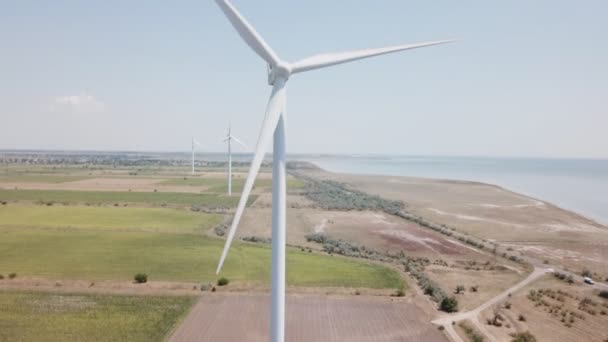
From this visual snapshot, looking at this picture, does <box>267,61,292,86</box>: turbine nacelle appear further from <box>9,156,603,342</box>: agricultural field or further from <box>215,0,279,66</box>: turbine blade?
<box>9,156,603,342</box>: agricultural field

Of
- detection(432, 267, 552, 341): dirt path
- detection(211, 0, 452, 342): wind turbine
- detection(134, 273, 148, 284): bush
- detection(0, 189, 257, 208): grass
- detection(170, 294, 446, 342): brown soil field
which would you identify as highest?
detection(211, 0, 452, 342): wind turbine

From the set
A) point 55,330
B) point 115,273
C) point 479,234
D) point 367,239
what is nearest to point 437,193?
point 479,234

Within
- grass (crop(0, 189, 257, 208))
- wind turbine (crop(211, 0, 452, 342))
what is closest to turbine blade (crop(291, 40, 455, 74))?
wind turbine (crop(211, 0, 452, 342))

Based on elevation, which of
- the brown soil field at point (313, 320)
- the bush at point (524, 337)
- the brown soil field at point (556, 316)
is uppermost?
the brown soil field at point (313, 320)

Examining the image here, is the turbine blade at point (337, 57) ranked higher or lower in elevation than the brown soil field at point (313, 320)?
higher

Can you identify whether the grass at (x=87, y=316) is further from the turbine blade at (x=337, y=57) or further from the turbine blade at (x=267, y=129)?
the turbine blade at (x=337, y=57)

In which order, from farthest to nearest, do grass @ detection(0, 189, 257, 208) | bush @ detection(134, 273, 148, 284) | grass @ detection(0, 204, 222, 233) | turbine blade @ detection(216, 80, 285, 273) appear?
grass @ detection(0, 189, 257, 208) → grass @ detection(0, 204, 222, 233) → bush @ detection(134, 273, 148, 284) → turbine blade @ detection(216, 80, 285, 273)

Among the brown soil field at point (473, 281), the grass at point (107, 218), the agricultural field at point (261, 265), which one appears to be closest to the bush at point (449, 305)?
the agricultural field at point (261, 265)
